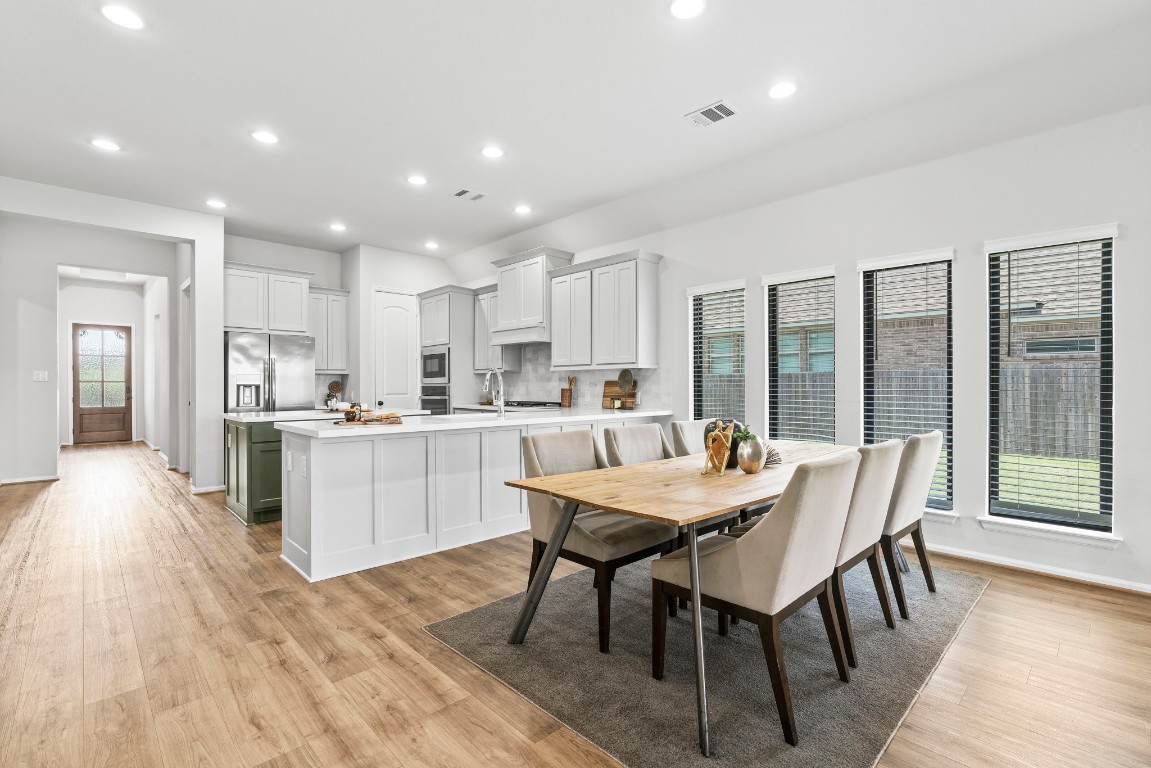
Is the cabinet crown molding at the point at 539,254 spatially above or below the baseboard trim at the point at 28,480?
above

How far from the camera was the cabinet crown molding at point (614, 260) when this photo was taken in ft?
16.7

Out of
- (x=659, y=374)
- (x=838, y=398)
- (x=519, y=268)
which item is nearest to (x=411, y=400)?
(x=519, y=268)

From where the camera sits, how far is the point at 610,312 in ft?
17.3

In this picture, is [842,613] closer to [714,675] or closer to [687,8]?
[714,675]

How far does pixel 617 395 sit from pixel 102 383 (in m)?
9.91

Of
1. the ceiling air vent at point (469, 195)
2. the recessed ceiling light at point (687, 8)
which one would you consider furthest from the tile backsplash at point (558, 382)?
the recessed ceiling light at point (687, 8)

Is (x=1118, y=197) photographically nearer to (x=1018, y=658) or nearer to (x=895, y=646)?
(x=1018, y=658)

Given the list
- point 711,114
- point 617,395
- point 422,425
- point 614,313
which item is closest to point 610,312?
point 614,313

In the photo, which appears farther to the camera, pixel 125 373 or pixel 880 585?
pixel 125 373

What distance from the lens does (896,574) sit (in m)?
2.61

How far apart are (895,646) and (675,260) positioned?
3.65m

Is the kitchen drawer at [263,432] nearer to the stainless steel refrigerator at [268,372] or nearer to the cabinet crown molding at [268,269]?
the stainless steel refrigerator at [268,372]

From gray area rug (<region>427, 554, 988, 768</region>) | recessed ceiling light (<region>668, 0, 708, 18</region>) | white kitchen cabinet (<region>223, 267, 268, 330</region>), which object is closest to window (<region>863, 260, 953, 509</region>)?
gray area rug (<region>427, 554, 988, 768</region>)

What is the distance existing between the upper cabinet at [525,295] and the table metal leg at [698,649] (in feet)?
13.8
